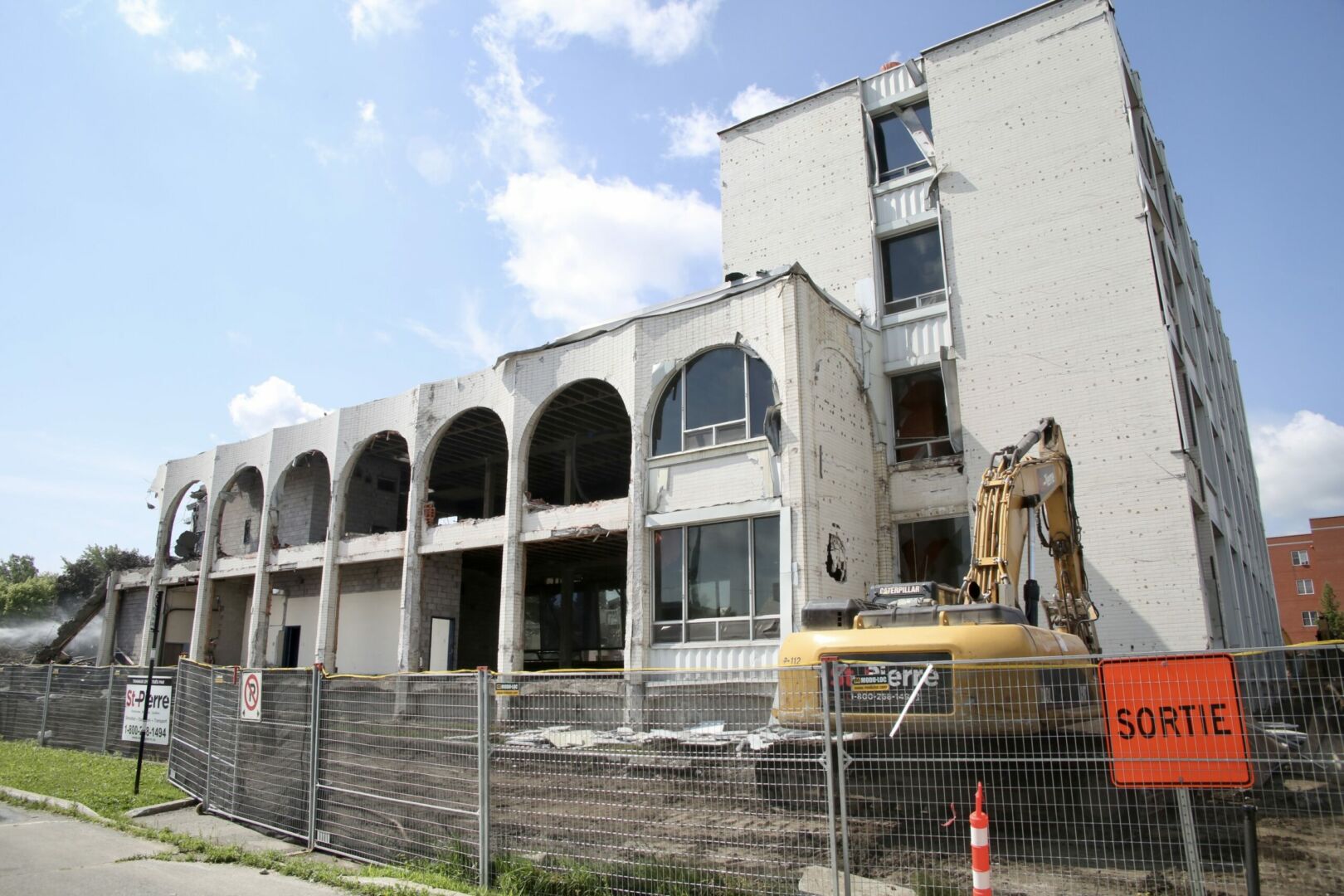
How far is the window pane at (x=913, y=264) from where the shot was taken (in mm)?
19344

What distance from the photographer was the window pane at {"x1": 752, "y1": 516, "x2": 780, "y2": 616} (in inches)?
592

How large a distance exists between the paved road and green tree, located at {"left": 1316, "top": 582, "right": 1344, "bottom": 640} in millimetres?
61025

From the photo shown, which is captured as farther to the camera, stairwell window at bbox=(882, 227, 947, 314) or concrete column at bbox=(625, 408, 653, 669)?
stairwell window at bbox=(882, 227, 947, 314)

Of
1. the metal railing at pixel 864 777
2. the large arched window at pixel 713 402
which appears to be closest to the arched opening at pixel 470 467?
the large arched window at pixel 713 402

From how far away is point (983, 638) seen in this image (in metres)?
8.03

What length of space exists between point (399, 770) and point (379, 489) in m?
21.4

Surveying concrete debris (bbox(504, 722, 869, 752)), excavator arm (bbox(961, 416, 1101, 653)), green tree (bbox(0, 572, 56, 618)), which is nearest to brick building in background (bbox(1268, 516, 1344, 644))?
excavator arm (bbox(961, 416, 1101, 653))

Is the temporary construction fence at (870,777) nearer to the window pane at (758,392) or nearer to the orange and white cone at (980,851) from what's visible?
the orange and white cone at (980,851)

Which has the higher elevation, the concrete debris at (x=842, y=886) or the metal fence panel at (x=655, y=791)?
the metal fence panel at (x=655, y=791)

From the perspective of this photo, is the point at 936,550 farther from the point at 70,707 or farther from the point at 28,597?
the point at 28,597

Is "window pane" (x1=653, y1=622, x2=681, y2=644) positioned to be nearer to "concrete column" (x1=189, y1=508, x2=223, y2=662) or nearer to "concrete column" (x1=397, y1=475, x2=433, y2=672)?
"concrete column" (x1=397, y1=475, x2=433, y2=672)

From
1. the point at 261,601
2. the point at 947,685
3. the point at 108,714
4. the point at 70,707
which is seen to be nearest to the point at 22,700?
the point at 70,707

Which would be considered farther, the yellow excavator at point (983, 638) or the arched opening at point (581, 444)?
the arched opening at point (581, 444)

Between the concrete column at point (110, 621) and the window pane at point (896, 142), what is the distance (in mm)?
30851
